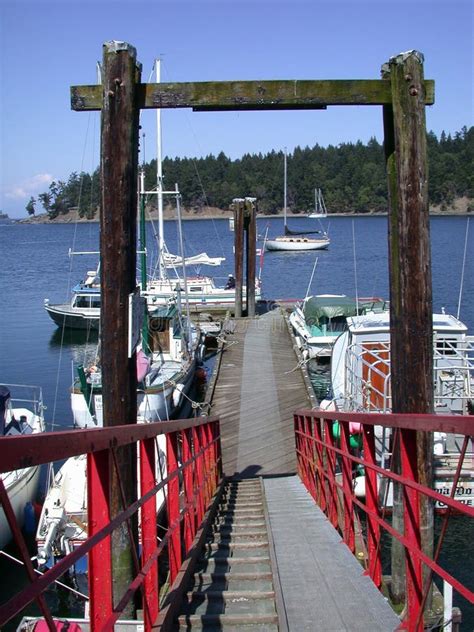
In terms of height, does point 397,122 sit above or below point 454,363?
above

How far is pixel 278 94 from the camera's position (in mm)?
6043

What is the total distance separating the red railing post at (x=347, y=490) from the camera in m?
5.14

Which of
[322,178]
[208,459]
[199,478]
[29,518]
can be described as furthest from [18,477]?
[322,178]

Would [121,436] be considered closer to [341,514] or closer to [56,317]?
[341,514]

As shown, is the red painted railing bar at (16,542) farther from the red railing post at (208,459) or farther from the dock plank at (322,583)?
the red railing post at (208,459)

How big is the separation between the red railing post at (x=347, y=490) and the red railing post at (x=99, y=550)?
8.30 feet

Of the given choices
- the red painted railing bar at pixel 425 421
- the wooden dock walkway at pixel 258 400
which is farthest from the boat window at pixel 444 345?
the red painted railing bar at pixel 425 421

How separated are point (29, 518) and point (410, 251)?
8999mm

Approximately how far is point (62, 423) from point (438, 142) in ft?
547

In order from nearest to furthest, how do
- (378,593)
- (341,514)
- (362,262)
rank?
(378,593)
(341,514)
(362,262)

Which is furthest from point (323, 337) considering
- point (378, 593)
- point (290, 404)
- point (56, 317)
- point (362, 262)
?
point (362, 262)

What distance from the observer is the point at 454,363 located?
54.3 ft

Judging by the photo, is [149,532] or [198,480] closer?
[149,532]

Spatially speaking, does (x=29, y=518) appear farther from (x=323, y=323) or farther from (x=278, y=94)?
(x=323, y=323)
